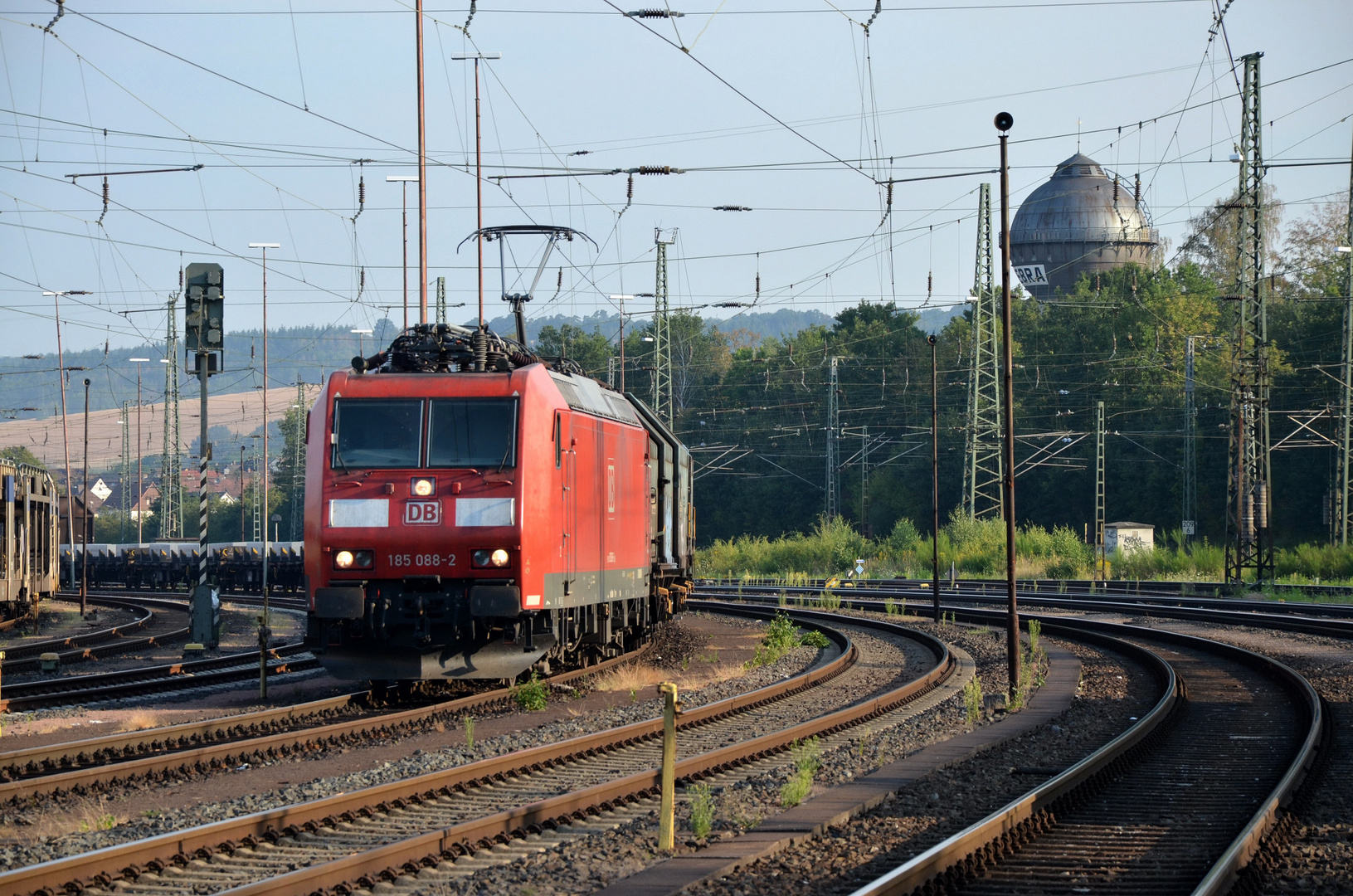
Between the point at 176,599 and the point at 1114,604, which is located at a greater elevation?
the point at 1114,604

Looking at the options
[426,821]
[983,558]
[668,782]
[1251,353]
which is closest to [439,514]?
[426,821]

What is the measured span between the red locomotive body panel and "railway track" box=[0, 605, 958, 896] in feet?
7.83

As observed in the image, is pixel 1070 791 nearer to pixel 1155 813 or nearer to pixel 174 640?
pixel 1155 813

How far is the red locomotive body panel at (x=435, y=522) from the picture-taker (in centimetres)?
1538

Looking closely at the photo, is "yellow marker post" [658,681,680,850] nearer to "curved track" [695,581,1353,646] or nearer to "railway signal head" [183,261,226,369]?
"railway signal head" [183,261,226,369]

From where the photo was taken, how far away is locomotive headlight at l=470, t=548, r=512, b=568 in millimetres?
15367

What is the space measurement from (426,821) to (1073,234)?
84680 millimetres

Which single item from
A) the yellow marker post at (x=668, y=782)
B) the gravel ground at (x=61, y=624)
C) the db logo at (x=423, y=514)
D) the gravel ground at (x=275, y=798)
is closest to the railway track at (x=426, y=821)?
the gravel ground at (x=275, y=798)

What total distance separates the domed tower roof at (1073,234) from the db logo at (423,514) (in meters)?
77.9

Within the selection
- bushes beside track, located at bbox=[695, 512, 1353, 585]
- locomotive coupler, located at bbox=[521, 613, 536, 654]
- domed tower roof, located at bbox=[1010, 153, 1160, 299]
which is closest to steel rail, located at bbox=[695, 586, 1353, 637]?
bushes beside track, located at bbox=[695, 512, 1353, 585]

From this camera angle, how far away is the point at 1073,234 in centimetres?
8838

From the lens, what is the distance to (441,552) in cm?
1544

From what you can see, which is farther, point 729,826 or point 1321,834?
point 729,826

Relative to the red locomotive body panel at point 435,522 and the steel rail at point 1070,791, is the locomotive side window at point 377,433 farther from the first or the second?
the steel rail at point 1070,791
